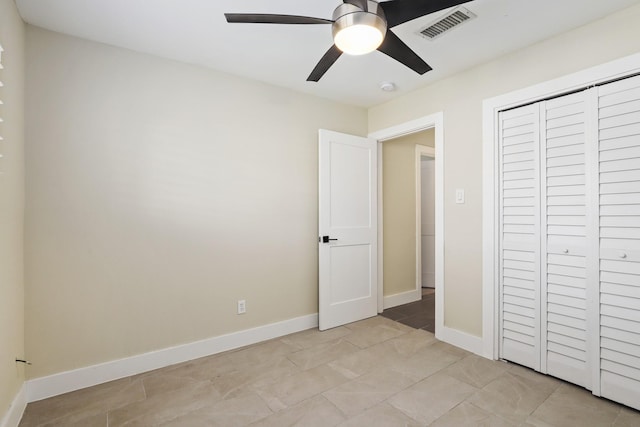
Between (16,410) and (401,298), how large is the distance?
361cm

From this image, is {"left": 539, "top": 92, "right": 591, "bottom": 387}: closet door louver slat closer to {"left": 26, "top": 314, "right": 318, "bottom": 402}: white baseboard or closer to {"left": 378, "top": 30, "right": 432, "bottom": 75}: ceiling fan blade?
{"left": 378, "top": 30, "right": 432, "bottom": 75}: ceiling fan blade

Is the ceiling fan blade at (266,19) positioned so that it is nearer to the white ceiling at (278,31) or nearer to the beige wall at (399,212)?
the white ceiling at (278,31)

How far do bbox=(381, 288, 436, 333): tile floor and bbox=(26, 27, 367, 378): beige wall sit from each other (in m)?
1.06

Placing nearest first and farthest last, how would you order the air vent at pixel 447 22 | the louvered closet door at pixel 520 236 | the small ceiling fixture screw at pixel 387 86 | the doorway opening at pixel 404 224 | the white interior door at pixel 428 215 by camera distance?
1. the air vent at pixel 447 22
2. the louvered closet door at pixel 520 236
3. the small ceiling fixture screw at pixel 387 86
4. the doorway opening at pixel 404 224
5. the white interior door at pixel 428 215

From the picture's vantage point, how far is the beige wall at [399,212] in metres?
3.97

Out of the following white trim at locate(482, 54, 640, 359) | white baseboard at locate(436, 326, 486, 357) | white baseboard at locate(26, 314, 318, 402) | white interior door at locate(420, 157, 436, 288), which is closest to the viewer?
white baseboard at locate(26, 314, 318, 402)

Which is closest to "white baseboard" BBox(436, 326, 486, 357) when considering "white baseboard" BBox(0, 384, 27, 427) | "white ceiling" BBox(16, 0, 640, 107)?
"white ceiling" BBox(16, 0, 640, 107)

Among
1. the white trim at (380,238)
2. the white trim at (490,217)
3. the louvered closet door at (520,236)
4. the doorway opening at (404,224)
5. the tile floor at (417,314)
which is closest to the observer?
the louvered closet door at (520,236)

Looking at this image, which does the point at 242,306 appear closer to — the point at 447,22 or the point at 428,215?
the point at 447,22

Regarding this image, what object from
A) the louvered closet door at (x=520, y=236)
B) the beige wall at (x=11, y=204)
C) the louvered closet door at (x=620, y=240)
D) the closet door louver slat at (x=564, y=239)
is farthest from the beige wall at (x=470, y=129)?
the beige wall at (x=11, y=204)

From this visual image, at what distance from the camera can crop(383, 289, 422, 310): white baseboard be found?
3949 millimetres

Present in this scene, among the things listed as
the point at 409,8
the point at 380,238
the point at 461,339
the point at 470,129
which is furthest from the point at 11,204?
the point at 461,339

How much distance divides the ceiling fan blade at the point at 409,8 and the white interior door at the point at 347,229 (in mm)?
1769

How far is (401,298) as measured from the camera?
4102mm
